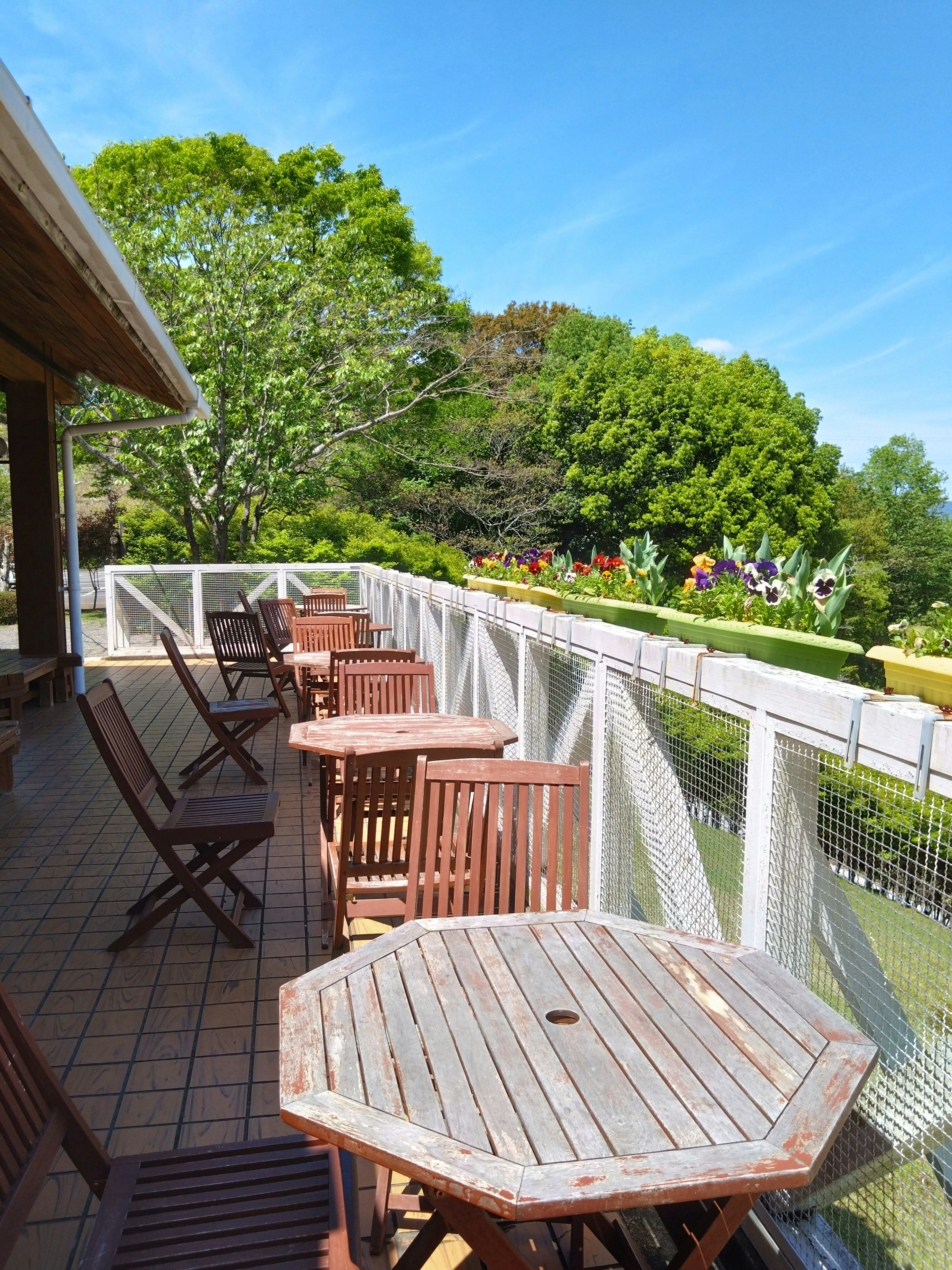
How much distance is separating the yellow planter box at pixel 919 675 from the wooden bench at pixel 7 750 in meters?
4.53

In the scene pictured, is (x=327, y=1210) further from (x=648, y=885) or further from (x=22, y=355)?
(x=22, y=355)

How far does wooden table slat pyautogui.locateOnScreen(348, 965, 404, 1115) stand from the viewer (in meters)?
1.32

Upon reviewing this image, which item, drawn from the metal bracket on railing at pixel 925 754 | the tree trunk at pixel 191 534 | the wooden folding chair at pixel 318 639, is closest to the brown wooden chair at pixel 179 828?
the metal bracket on railing at pixel 925 754

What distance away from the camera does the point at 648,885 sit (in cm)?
259

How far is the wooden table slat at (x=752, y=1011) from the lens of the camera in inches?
56.0

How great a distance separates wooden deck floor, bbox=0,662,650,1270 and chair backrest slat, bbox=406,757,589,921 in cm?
69

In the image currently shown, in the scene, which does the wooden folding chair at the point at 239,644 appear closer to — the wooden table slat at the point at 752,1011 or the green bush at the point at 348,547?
the wooden table slat at the point at 752,1011

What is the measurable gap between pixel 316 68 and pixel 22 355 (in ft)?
105

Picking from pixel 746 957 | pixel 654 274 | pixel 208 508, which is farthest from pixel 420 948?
pixel 654 274

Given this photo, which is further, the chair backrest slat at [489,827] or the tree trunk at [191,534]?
the tree trunk at [191,534]

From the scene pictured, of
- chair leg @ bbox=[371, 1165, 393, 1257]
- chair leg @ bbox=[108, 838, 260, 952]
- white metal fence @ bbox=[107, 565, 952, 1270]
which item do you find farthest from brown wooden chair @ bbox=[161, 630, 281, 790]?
chair leg @ bbox=[371, 1165, 393, 1257]

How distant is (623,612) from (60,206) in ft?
8.60

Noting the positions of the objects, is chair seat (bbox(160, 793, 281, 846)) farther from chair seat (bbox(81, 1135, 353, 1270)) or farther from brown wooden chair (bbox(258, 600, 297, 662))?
brown wooden chair (bbox(258, 600, 297, 662))

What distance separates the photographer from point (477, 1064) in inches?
55.5
